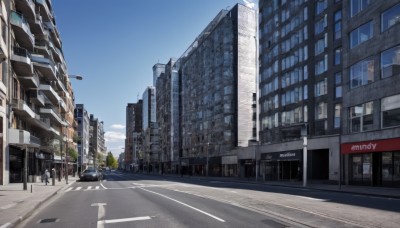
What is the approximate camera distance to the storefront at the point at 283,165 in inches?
2175

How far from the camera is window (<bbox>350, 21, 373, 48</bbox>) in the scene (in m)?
38.4

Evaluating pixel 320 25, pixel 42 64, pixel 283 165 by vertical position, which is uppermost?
pixel 320 25

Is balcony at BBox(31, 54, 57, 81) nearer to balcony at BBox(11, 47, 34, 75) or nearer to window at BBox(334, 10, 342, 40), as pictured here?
balcony at BBox(11, 47, 34, 75)

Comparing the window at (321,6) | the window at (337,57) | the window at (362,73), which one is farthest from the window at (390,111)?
the window at (321,6)

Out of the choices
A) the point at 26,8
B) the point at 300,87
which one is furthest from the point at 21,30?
the point at 300,87

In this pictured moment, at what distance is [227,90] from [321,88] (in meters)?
31.0

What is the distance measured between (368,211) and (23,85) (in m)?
42.7

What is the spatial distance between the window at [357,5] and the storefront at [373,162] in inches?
498

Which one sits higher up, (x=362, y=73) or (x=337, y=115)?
(x=362, y=73)

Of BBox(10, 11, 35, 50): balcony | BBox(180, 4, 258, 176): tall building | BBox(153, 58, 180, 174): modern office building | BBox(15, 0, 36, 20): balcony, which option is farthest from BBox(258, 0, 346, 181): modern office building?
BBox(153, 58, 180, 174): modern office building

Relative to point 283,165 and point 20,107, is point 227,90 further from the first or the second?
point 20,107

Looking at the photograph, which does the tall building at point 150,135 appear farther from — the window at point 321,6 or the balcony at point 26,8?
the balcony at point 26,8

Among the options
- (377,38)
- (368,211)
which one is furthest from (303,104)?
(368,211)

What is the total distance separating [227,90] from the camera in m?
83.2
